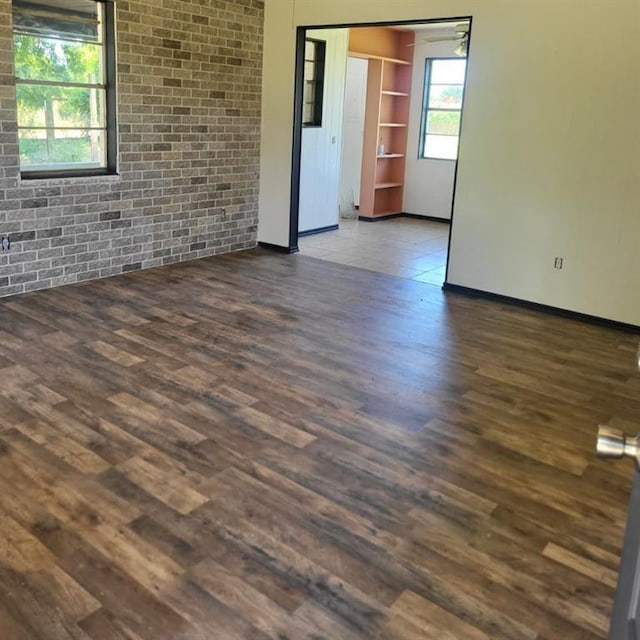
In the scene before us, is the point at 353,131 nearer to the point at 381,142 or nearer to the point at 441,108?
the point at 381,142

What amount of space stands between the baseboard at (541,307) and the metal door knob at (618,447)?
4.27m

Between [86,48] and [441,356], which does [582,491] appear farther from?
[86,48]

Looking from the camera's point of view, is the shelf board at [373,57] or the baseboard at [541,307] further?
the shelf board at [373,57]

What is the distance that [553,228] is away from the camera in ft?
16.6

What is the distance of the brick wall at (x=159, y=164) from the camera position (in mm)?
4859

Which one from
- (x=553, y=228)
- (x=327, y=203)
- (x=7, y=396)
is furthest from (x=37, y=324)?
(x=327, y=203)

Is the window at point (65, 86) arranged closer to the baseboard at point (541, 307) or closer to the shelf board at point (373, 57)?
the baseboard at point (541, 307)

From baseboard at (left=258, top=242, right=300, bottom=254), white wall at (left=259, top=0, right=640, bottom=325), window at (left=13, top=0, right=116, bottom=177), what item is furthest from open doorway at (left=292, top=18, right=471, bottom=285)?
window at (left=13, top=0, right=116, bottom=177)

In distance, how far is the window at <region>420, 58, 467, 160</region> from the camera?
29.7ft

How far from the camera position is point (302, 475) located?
270 cm

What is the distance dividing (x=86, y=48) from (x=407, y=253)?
3641 mm

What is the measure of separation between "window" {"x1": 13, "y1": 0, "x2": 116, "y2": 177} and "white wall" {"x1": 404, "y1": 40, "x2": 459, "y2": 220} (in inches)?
204

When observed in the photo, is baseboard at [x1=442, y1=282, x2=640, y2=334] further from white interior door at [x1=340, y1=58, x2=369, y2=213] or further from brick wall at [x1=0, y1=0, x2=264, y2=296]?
white interior door at [x1=340, y1=58, x2=369, y2=213]

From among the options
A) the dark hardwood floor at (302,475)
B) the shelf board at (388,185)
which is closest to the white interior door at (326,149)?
the shelf board at (388,185)
